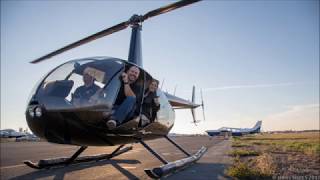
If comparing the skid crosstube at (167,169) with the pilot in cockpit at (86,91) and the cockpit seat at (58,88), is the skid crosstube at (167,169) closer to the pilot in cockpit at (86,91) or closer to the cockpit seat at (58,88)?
the pilot in cockpit at (86,91)

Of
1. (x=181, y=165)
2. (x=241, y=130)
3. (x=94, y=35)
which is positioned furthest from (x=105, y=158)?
(x=241, y=130)

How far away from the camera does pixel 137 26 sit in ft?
34.3

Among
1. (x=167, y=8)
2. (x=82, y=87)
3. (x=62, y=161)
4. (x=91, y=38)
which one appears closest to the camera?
(x=82, y=87)

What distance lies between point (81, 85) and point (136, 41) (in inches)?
159

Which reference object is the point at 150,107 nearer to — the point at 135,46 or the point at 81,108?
the point at 135,46

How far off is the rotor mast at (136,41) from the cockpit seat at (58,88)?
357 cm

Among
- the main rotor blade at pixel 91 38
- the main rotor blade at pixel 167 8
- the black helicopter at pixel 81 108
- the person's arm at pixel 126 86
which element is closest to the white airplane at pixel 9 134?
the main rotor blade at pixel 91 38

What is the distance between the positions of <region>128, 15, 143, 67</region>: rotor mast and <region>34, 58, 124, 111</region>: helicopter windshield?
2734 millimetres

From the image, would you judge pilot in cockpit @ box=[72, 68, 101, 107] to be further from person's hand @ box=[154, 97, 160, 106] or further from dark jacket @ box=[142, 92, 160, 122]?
A: person's hand @ box=[154, 97, 160, 106]

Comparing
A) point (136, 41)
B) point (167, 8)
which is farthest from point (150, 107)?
point (167, 8)

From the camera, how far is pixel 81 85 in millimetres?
6695

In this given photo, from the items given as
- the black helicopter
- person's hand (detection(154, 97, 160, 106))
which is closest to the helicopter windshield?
the black helicopter

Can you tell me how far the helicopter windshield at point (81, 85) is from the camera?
630 centimetres

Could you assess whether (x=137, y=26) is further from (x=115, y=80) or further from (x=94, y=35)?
(x=115, y=80)
